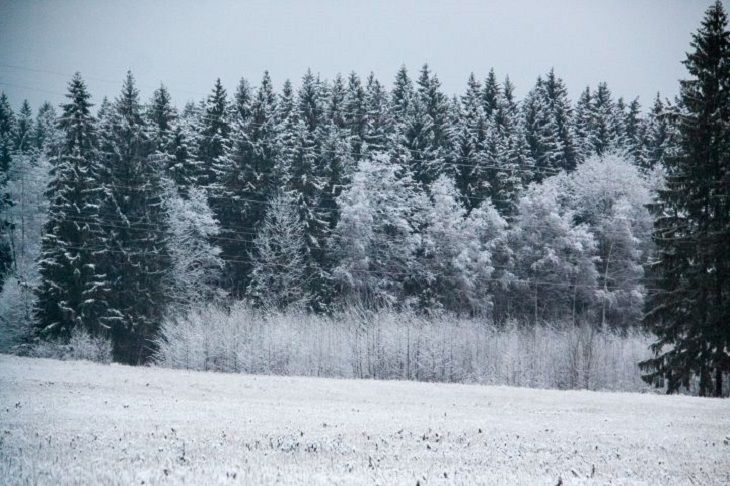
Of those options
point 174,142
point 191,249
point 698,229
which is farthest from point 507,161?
point 698,229

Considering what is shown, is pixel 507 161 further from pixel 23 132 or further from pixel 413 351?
pixel 23 132

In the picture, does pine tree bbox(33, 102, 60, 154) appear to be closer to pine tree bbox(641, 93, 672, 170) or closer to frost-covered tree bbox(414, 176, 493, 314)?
frost-covered tree bbox(414, 176, 493, 314)

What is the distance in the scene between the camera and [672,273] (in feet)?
81.5

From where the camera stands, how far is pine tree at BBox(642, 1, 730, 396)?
914 inches

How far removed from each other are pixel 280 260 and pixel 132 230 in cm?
1171

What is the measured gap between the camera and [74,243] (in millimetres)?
43750

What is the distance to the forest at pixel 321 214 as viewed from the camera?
44094 mm

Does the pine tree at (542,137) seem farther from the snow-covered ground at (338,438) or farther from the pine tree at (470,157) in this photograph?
the snow-covered ground at (338,438)

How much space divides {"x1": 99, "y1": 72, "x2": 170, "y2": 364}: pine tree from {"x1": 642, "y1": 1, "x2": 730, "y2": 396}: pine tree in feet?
113

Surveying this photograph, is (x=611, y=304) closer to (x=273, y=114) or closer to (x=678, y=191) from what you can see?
(x=678, y=191)

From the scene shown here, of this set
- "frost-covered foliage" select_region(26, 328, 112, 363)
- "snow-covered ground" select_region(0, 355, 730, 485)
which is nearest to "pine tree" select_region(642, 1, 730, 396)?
"snow-covered ground" select_region(0, 355, 730, 485)

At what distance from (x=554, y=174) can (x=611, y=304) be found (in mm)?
15988

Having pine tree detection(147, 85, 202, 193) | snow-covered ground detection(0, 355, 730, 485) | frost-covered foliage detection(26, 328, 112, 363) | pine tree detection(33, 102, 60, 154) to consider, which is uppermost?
pine tree detection(33, 102, 60, 154)

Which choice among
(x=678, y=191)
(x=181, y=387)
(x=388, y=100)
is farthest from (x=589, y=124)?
(x=181, y=387)
